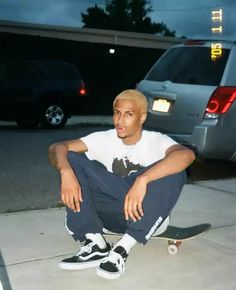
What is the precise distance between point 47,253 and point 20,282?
1.95 ft

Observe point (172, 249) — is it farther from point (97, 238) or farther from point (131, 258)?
point (97, 238)

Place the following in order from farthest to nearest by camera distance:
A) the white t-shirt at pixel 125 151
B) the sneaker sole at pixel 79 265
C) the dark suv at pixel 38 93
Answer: the dark suv at pixel 38 93 < the white t-shirt at pixel 125 151 < the sneaker sole at pixel 79 265

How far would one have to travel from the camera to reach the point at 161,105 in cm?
725

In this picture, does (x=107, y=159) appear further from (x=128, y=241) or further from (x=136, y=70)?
(x=136, y=70)

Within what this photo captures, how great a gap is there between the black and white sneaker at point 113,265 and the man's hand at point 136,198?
0.27 metres

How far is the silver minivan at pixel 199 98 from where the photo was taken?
6770 millimetres

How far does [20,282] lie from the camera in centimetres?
345

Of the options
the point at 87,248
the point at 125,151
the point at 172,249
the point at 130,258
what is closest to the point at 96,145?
the point at 125,151

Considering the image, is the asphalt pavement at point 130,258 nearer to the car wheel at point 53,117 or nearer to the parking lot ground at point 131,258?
the parking lot ground at point 131,258

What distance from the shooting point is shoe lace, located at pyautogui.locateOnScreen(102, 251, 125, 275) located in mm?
3518

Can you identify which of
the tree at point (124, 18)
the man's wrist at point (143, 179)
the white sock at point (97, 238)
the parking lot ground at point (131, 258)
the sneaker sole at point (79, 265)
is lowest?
the parking lot ground at point (131, 258)

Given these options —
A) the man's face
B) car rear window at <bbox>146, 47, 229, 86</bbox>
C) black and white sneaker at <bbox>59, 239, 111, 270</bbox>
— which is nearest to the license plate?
car rear window at <bbox>146, 47, 229, 86</bbox>

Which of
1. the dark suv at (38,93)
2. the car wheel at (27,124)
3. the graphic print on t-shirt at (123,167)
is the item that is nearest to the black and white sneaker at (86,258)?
the graphic print on t-shirt at (123,167)

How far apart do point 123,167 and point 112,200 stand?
0.28m
